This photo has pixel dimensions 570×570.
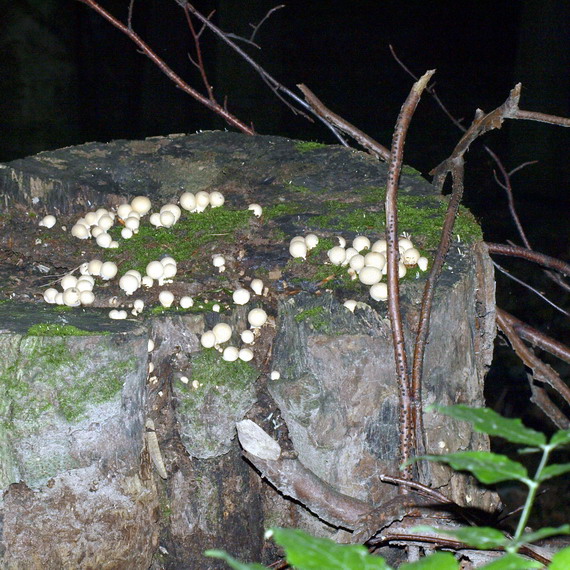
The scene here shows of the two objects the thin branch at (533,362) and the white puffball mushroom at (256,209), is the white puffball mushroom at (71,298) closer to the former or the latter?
the white puffball mushroom at (256,209)

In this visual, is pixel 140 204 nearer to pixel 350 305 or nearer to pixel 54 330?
pixel 54 330

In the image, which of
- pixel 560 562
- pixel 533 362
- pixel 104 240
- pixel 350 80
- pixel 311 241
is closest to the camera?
pixel 560 562

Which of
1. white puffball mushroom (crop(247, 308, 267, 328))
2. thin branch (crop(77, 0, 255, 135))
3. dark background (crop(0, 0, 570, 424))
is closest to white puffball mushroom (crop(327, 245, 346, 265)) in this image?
white puffball mushroom (crop(247, 308, 267, 328))

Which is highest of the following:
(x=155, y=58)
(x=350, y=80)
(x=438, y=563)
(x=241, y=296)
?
(x=155, y=58)

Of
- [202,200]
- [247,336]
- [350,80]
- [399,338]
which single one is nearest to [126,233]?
[202,200]

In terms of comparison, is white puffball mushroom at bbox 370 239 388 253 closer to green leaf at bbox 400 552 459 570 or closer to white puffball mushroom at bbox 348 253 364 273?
white puffball mushroom at bbox 348 253 364 273

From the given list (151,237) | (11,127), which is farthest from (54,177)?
(11,127)
